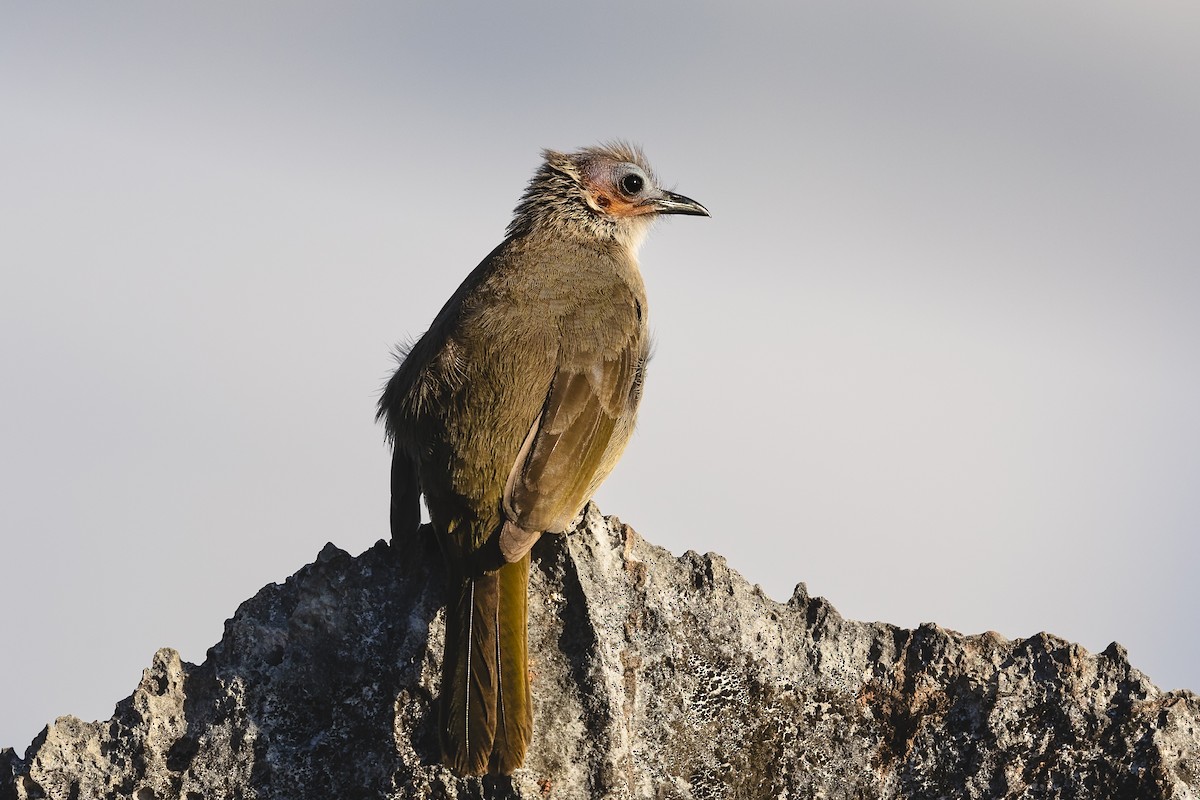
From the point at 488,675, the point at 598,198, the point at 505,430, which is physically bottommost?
the point at 488,675

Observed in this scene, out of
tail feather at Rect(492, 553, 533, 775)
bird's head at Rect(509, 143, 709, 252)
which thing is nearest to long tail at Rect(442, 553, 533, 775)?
tail feather at Rect(492, 553, 533, 775)

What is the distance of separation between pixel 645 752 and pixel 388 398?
7.49ft

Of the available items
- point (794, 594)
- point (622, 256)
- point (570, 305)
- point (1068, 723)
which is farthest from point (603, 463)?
point (1068, 723)

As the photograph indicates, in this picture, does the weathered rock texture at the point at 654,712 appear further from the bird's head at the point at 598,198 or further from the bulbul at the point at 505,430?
the bird's head at the point at 598,198

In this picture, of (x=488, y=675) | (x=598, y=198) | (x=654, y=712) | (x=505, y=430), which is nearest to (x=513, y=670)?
(x=488, y=675)

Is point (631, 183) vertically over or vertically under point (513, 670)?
over

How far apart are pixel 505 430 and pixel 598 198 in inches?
97.1

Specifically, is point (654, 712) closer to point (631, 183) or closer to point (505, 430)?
point (505, 430)

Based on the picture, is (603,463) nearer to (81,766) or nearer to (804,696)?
(804,696)

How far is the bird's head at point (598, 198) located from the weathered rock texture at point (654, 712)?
299 centimetres

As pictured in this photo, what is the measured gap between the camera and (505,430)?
512cm

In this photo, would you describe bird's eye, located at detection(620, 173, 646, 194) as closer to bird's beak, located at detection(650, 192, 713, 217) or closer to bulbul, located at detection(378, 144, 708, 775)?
bird's beak, located at detection(650, 192, 713, 217)

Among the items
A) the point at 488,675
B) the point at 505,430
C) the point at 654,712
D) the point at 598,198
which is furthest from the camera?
the point at 598,198

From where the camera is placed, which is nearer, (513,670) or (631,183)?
(513,670)
